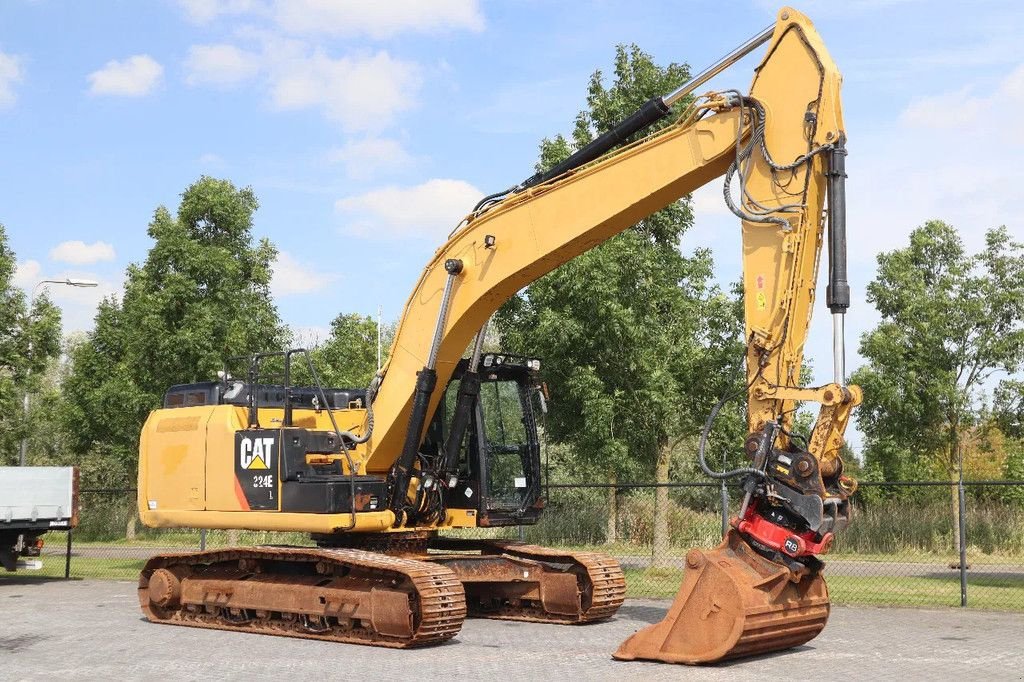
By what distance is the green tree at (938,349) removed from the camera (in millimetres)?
24297

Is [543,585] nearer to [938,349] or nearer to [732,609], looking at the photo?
[732,609]

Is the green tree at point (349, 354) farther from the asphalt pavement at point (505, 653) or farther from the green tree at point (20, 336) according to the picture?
the asphalt pavement at point (505, 653)

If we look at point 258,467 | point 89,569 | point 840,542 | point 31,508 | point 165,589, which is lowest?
point 89,569

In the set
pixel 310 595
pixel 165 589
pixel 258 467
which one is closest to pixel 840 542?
pixel 310 595

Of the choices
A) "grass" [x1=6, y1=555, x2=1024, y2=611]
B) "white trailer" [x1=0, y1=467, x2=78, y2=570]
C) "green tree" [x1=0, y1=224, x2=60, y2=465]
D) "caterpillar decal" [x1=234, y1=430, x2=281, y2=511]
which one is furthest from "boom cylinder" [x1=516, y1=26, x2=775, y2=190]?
"green tree" [x1=0, y1=224, x2=60, y2=465]

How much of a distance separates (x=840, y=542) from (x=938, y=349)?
5.31m

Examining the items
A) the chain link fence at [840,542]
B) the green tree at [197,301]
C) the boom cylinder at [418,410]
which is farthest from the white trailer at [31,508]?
the boom cylinder at [418,410]

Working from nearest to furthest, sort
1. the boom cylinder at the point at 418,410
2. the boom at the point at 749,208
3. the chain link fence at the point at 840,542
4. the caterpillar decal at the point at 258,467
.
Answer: the boom at the point at 749,208 → the boom cylinder at the point at 418,410 → the caterpillar decal at the point at 258,467 → the chain link fence at the point at 840,542

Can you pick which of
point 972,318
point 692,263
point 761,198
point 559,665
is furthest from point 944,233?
point 559,665

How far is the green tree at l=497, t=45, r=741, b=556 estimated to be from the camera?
18109 millimetres

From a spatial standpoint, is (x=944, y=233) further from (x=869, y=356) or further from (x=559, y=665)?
(x=559, y=665)

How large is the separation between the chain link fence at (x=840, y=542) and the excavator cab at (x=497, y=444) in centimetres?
354

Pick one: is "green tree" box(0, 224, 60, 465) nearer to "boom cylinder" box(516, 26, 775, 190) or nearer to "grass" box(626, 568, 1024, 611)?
"grass" box(626, 568, 1024, 611)

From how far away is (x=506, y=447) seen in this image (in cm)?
1399
